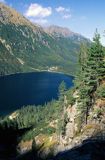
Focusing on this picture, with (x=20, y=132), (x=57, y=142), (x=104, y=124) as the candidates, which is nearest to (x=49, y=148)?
(x=57, y=142)

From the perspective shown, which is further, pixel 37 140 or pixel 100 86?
pixel 37 140

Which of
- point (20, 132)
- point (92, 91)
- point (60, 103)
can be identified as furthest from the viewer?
point (20, 132)

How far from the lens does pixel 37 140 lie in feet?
436

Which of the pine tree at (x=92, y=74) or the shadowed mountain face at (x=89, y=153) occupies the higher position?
the pine tree at (x=92, y=74)

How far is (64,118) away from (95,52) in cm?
3668

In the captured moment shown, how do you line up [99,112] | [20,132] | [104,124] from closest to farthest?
[104,124], [99,112], [20,132]

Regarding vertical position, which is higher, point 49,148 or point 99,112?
point 99,112

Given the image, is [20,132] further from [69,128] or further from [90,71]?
[90,71]

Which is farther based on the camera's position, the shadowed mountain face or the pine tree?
the pine tree

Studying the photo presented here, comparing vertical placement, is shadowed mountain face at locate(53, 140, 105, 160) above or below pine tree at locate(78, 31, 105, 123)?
below

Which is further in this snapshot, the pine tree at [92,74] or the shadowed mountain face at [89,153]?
the pine tree at [92,74]

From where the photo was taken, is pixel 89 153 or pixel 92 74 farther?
pixel 92 74

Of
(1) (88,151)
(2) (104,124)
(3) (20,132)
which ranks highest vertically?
(1) (88,151)

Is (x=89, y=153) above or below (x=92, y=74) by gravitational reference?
below
